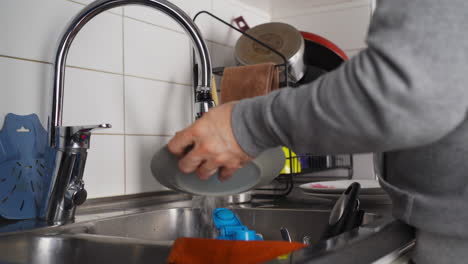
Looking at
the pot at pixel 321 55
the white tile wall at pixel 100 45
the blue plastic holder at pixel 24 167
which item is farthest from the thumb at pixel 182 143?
the pot at pixel 321 55

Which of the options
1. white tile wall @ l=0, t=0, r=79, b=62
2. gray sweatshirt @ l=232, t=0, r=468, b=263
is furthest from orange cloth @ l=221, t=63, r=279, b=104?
gray sweatshirt @ l=232, t=0, r=468, b=263

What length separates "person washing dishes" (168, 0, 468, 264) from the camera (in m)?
0.32

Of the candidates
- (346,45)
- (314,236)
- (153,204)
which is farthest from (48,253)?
(346,45)

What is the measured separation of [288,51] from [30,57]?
67cm

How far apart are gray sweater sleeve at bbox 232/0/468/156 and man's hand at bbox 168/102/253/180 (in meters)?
0.07

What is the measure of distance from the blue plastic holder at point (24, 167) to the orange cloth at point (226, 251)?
407 mm

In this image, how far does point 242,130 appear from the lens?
42 centimetres

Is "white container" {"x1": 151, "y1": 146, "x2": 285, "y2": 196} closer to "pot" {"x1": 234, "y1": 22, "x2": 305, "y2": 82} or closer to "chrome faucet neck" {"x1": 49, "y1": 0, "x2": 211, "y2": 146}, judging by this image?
"chrome faucet neck" {"x1": 49, "y1": 0, "x2": 211, "y2": 146}

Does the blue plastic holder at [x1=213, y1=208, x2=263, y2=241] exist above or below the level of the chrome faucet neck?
below

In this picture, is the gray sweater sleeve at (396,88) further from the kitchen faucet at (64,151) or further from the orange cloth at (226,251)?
the kitchen faucet at (64,151)

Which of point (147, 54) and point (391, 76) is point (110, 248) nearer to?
point (391, 76)

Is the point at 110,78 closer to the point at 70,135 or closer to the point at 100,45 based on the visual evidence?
the point at 100,45

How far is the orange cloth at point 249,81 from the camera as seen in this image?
3.67 feet

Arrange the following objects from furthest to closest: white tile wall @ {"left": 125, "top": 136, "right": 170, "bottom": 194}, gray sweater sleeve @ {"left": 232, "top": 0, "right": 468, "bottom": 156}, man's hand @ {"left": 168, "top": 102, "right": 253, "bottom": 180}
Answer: white tile wall @ {"left": 125, "top": 136, "right": 170, "bottom": 194} → man's hand @ {"left": 168, "top": 102, "right": 253, "bottom": 180} → gray sweater sleeve @ {"left": 232, "top": 0, "right": 468, "bottom": 156}
